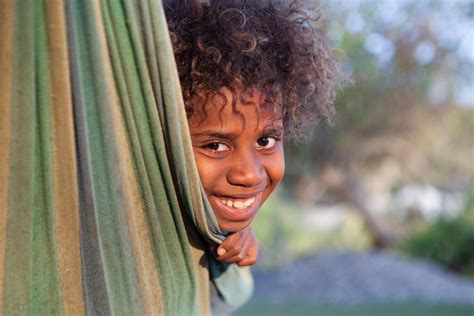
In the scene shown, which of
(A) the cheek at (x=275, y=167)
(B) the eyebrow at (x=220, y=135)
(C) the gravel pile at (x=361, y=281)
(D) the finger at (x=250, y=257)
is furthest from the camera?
(C) the gravel pile at (x=361, y=281)

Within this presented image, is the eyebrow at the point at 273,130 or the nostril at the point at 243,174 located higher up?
the eyebrow at the point at 273,130

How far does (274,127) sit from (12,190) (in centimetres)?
54

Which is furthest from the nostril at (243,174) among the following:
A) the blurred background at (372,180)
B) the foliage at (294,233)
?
the foliage at (294,233)

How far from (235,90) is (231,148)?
0.11 m

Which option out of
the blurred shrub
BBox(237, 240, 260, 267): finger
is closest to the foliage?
the blurred shrub

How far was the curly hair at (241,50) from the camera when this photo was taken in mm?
1317

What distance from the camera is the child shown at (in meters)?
1.32

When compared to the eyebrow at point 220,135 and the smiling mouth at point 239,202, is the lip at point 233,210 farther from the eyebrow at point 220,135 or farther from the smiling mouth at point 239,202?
the eyebrow at point 220,135

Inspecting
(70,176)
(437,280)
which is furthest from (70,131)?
(437,280)

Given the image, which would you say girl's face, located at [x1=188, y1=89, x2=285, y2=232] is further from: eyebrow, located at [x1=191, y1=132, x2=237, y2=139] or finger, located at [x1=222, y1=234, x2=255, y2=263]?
finger, located at [x1=222, y1=234, x2=255, y2=263]

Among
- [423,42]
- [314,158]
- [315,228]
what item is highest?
[423,42]

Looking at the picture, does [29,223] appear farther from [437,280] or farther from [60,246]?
[437,280]

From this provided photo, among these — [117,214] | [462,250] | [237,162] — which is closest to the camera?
[117,214]

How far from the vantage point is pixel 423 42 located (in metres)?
9.43
